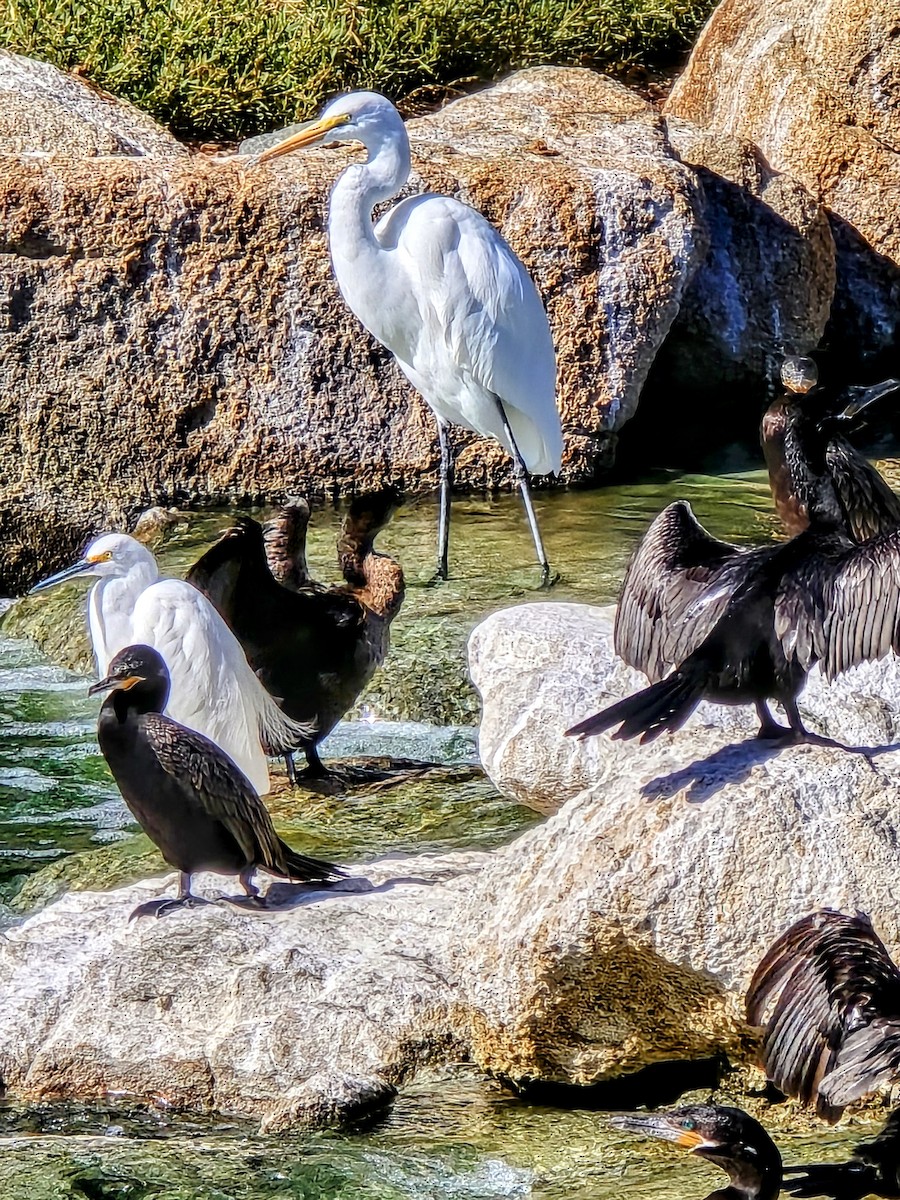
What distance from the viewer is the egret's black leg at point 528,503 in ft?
28.0

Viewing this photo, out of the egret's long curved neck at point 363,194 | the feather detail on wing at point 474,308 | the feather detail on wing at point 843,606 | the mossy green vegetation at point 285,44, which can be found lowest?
the feather detail on wing at point 843,606

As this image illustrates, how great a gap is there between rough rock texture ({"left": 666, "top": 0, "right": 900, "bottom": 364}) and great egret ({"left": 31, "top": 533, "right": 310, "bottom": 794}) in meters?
7.56

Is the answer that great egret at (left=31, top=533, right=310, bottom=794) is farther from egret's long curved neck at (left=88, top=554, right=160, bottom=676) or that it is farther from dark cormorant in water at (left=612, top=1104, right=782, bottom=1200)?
dark cormorant in water at (left=612, top=1104, right=782, bottom=1200)

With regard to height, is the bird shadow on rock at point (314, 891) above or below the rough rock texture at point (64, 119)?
below

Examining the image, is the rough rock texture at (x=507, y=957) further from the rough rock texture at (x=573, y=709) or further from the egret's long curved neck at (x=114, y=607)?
the egret's long curved neck at (x=114, y=607)

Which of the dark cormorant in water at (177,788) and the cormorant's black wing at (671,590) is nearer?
the cormorant's black wing at (671,590)

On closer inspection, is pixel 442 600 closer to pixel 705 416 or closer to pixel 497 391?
pixel 497 391

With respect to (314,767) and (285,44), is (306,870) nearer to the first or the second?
(314,767)

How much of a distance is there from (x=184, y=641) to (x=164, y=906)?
37.1 inches

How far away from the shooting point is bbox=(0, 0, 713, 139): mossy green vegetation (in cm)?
1284

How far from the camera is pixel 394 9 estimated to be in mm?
13375

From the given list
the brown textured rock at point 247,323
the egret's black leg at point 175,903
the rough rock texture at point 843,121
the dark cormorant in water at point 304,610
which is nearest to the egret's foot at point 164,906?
the egret's black leg at point 175,903

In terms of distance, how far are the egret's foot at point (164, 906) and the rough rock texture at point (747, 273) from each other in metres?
7.13

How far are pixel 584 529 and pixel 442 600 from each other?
1.41 m
